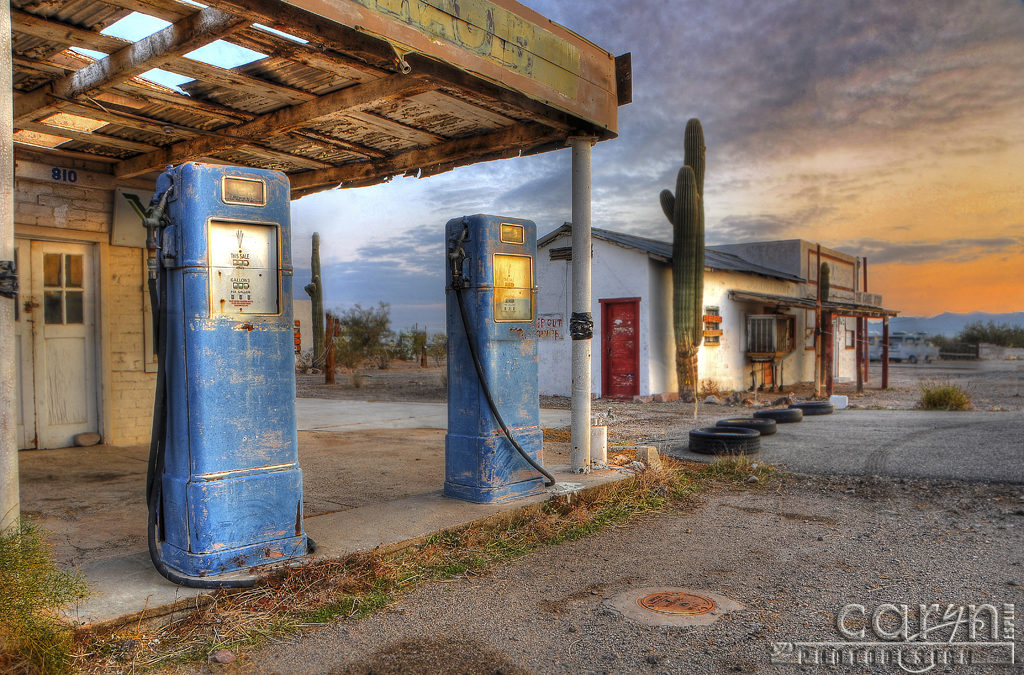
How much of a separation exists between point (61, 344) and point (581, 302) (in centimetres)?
587

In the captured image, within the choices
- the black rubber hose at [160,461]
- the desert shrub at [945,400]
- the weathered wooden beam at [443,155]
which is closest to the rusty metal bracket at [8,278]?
the black rubber hose at [160,461]

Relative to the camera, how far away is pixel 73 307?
27.1ft

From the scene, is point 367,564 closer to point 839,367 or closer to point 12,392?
point 12,392

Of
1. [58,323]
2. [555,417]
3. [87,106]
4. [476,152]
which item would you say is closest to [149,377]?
[58,323]

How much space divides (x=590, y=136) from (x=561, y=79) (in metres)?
0.65

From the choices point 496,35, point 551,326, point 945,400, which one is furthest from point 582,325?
point 551,326

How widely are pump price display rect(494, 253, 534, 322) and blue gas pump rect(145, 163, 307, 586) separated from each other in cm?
189

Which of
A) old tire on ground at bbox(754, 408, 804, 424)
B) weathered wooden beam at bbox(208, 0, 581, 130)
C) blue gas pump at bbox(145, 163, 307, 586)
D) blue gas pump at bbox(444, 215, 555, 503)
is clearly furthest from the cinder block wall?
old tire on ground at bbox(754, 408, 804, 424)

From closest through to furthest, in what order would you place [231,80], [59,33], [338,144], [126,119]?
[59,33]
[231,80]
[126,119]
[338,144]

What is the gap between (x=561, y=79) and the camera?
6016 millimetres

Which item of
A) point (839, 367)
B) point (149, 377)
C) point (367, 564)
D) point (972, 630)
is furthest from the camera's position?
point (839, 367)

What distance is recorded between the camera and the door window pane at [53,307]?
804cm

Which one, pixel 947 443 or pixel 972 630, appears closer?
pixel 972 630

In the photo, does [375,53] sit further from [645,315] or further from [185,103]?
[645,315]
